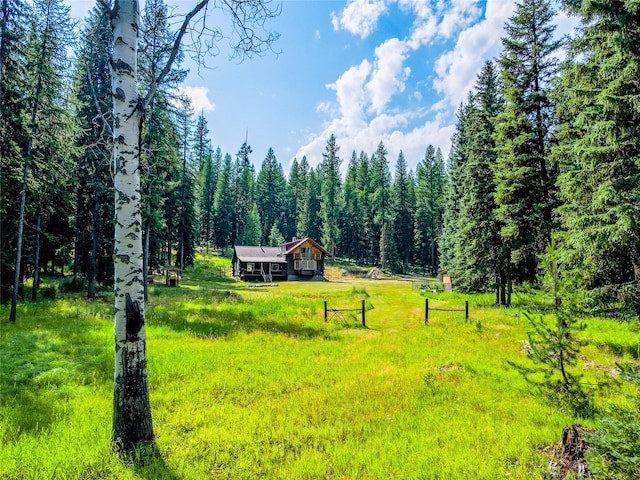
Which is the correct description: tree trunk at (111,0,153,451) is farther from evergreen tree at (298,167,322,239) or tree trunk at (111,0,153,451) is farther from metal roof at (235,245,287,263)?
evergreen tree at (298,167,322,239)

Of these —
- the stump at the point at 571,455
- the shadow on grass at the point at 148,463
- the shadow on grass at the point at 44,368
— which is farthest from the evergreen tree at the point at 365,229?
the shadow on grass at the point at 148,463

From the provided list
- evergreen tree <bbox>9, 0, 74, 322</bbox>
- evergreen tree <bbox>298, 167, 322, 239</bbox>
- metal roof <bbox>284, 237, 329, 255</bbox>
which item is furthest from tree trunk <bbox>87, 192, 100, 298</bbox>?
evergreen tree <bbox>298, 167, 322, 239</bbox>

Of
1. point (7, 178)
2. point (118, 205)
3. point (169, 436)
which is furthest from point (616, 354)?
point (7, 178)

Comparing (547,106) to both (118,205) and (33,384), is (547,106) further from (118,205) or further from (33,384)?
(33,384)

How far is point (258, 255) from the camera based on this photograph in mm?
47875

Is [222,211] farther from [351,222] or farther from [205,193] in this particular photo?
[351,222]

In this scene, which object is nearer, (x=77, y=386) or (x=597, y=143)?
(x=77, y=386)

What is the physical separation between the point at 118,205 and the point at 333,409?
17.2 feet

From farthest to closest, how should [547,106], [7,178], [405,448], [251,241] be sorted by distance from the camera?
[251,241]
[547,106]
[7,178]
[405,448]

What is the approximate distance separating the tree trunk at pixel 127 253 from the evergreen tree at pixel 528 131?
1638cm

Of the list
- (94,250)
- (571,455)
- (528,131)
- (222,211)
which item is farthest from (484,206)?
(222,211)

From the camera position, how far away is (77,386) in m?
6.96

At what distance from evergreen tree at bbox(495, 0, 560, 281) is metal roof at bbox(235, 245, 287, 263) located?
35.5m

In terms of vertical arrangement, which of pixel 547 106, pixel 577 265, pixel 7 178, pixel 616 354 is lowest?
pixel 616 354
